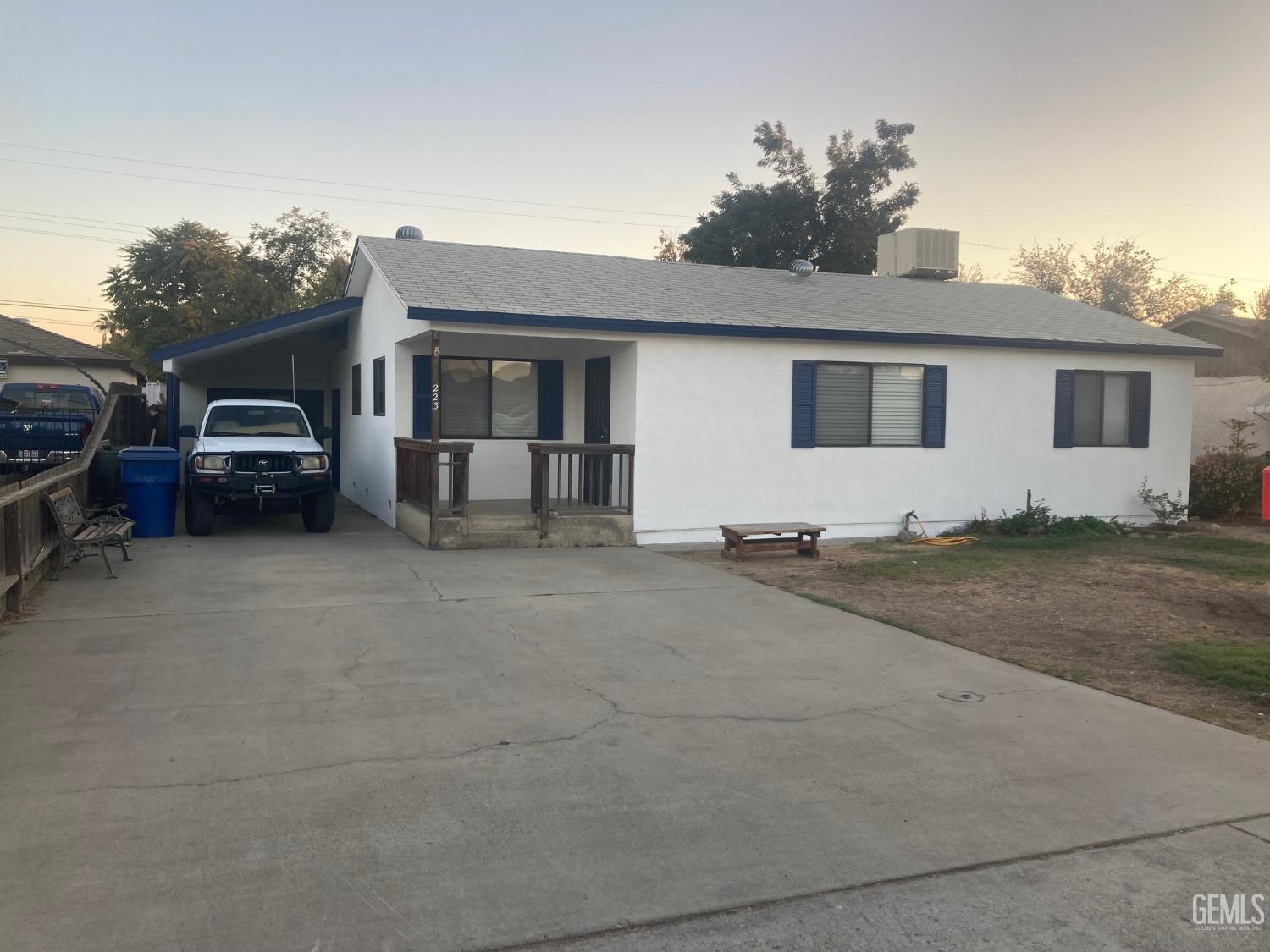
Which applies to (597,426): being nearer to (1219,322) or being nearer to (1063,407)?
(1063,407)

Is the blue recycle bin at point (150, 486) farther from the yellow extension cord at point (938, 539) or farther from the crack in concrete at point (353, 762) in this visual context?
the yellow extension cord at point (938, 539)

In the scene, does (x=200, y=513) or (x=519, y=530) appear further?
(x=200, y=513)

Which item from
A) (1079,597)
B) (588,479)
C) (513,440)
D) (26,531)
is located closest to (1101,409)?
(1079,597)

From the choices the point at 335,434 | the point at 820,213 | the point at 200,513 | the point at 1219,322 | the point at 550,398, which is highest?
the point at 820,213

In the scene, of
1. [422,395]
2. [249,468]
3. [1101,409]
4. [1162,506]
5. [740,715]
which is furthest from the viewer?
[1162,506]

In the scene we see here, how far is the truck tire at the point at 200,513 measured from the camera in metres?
13.0

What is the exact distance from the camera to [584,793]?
4.63 metres

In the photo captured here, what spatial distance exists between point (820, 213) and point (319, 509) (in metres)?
24.4

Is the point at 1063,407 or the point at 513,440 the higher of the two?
the point at 1063,407

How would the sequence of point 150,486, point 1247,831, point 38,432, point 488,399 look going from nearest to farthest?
point 1247,831 < point 150,486 < point 38,432 < point 488,399

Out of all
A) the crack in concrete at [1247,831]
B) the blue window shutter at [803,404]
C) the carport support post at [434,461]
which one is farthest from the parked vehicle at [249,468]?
the crack in concrete at [1247,831]

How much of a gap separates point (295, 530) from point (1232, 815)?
40.1 feet

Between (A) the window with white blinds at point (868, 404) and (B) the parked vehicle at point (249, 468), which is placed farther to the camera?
(A) the window with white blinds at point (868, 404)

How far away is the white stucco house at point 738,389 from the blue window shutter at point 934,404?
0.04m
